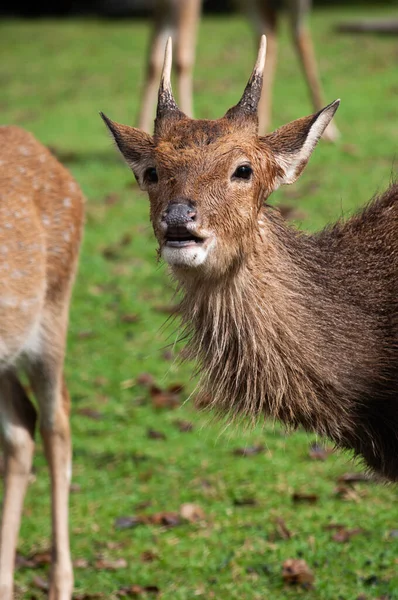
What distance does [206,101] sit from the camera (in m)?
14.1

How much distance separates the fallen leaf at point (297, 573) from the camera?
4801 mm

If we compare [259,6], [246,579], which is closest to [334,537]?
[246,579]

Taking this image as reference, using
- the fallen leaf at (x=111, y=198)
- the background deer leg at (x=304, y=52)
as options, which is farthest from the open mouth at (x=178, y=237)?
the background deer leg at (x=304, y=52)

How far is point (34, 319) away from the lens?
5.01 meters

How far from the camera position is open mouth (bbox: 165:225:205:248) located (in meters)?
3.36

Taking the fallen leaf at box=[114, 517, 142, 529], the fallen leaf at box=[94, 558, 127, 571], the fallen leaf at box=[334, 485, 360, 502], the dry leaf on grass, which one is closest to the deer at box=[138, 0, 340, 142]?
the dry leaf on grass

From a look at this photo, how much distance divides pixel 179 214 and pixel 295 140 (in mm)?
655

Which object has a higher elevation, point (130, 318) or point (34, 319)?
point (34, 319)

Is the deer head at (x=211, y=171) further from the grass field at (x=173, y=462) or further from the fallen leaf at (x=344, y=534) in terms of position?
the fallen leaf at (x=344, y=534)

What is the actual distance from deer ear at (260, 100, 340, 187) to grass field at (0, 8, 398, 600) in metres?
0.71

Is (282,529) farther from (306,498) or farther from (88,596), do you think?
(88,596)

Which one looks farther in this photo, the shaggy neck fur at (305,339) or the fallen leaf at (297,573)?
the fallen leaf at (297,573)

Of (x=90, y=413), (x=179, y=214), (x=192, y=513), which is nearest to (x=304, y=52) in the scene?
(x=90, y=413)

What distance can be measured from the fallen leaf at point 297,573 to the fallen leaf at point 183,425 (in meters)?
1.83
